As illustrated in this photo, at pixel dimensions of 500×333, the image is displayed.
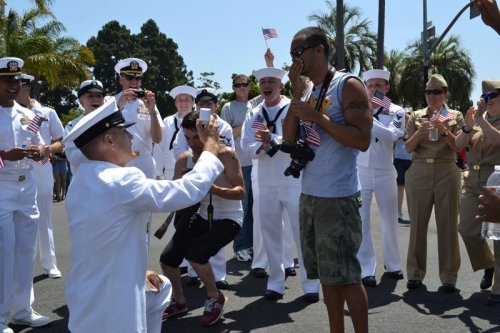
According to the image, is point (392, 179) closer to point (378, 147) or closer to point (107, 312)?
point (378, 147)

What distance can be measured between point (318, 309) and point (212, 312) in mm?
1105

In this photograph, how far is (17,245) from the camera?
545 cm

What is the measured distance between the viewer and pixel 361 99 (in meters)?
4.17

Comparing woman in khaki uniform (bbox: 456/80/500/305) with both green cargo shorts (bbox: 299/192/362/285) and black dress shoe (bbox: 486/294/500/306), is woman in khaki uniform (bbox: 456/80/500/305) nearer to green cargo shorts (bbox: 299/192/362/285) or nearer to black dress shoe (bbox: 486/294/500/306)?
black dress shoe (bbox: 486/294/500/306)

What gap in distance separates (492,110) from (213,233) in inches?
123

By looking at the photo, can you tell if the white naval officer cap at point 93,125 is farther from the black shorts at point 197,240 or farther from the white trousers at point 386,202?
the white trousers at point 386,202

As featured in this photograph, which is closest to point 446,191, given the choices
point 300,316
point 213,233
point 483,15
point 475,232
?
point 475,232

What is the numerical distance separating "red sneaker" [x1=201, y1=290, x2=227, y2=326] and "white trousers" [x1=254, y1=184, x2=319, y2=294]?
0.95 metres

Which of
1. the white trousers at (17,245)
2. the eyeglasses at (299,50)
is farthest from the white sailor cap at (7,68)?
the eyeglasses at (299,50)

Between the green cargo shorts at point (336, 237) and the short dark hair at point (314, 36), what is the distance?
1.13 meters

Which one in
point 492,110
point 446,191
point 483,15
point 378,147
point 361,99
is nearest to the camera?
point 483,15

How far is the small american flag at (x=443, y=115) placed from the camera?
21.5 feet

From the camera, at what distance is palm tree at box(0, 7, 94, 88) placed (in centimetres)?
2800

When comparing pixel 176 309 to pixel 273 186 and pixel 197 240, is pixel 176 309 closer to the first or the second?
pixel 197 240
